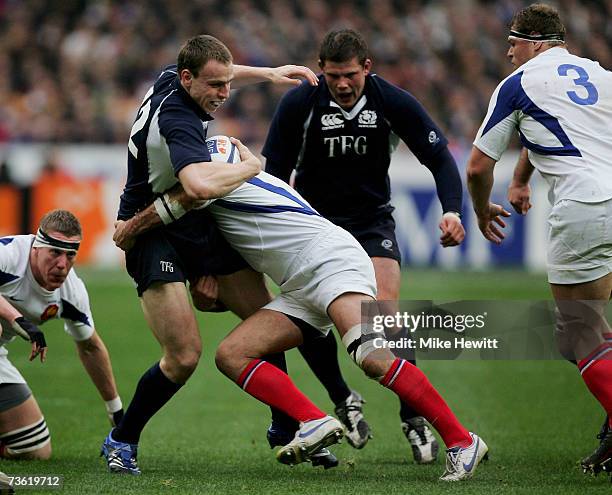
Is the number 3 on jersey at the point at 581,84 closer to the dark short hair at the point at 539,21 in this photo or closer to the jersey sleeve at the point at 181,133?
the dark short hair at the point at 539,21

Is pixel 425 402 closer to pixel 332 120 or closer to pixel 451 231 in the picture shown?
pixel 451 231

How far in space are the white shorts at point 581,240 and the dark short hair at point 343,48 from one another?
60.1 inches

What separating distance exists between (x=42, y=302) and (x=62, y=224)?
52 cm

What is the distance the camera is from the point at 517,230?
17562mm

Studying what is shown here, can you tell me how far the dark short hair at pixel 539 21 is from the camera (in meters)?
5.96

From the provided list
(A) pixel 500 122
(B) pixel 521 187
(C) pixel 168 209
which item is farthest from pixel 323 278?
(B) pixel 521 187

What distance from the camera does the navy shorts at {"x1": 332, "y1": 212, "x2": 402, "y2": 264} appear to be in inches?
272

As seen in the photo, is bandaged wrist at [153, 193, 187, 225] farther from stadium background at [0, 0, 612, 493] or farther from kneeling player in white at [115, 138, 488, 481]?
stadium background at [0, 0, 612, 493]

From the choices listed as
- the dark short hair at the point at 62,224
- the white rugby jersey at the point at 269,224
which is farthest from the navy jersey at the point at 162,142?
the dark short hair at the point at 62,224

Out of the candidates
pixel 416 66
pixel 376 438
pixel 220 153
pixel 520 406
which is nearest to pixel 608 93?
pixel 220 153

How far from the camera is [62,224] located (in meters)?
6.50

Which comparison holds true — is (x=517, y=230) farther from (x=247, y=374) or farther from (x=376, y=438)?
(x=247, y=374)

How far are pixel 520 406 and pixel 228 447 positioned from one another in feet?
8.77

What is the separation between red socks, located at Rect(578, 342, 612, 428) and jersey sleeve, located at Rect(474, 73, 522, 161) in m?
1.16
